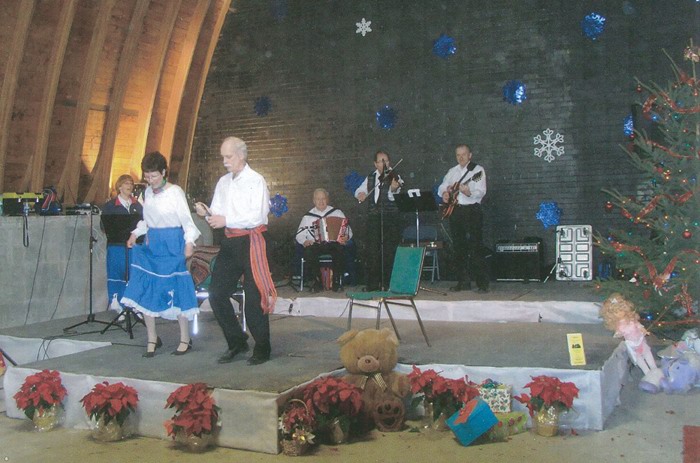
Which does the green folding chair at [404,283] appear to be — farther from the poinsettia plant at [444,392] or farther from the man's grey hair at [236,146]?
the man's grey hair at [236,146]

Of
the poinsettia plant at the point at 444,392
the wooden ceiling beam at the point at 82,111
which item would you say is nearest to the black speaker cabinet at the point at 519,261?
the poinsettia plant at the point at 444,392

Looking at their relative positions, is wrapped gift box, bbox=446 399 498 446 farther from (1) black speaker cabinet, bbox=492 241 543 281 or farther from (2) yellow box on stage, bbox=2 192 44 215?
(2) yellow box on stage, bbox=2 192 44 215

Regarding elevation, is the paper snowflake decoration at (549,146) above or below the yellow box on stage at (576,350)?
above

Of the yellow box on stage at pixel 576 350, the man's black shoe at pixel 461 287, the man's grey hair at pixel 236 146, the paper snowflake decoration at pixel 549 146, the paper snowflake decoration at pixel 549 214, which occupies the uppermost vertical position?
the paper snowflake decoration at pixel 549 146

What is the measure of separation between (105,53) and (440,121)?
457 centimetres

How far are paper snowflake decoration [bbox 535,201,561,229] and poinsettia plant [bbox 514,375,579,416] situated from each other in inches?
205

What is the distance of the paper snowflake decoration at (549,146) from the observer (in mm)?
9438

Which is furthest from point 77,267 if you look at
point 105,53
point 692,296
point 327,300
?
point 692,296

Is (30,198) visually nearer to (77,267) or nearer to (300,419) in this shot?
(77,267)

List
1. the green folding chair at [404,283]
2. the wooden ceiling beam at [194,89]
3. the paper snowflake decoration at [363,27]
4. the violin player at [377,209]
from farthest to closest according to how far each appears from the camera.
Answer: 1. the wooden ceiling beam at [194,89]
2. the paper snowflake decoration at [363,27]
3. the violin player at [377,209]
4. the green folding chair at [404,283]

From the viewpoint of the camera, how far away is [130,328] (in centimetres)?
661

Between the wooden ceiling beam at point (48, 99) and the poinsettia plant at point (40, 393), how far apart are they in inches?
208

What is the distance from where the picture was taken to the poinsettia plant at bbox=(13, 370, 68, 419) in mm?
4719

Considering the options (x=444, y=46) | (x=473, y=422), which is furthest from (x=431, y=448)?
(x=444, y=46)
